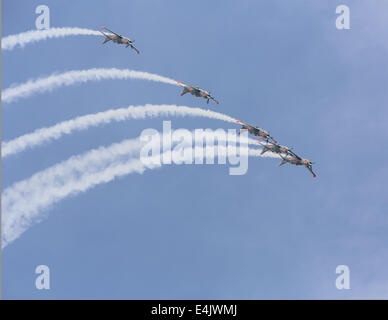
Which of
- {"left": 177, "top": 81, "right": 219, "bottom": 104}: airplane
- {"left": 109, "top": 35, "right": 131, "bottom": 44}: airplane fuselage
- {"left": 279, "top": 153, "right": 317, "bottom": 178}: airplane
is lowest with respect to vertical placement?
{"left": 279, "top": 153, "right": 317, "bottom": 178}: airplane

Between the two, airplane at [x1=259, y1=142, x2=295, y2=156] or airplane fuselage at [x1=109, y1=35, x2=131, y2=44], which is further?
airplane fuselage at [x1=109, y1=35, x2=131, y2=44]

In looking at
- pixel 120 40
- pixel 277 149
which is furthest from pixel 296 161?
pixel 120 40

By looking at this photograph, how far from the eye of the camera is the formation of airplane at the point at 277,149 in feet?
443

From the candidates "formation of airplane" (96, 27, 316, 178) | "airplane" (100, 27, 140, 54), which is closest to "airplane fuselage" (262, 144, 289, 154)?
"formation of airplane" (96, 27, 316, 178)

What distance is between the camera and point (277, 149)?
449ft

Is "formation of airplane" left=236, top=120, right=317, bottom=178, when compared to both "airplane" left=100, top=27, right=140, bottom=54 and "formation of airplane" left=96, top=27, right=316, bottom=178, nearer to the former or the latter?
"formation of airplane" left=96, top=27, right=316, bottom=178

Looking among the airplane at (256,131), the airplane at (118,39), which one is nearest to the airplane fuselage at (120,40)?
the airplane at (118,39)

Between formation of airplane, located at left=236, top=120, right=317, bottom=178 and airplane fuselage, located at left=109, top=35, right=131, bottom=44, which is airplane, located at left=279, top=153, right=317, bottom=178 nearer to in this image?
formation of airplane, located at left=236, top=120, right=317, bottom=178

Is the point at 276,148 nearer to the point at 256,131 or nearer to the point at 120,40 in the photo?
the point at 256,131

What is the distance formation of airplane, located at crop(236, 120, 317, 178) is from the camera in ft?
443

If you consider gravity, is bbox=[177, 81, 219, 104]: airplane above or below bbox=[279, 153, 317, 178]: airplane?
above

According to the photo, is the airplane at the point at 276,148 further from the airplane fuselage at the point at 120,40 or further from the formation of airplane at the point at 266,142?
the airplane fuselage at the point at 120,40
